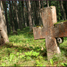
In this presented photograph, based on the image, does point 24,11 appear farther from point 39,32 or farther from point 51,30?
point 51,30

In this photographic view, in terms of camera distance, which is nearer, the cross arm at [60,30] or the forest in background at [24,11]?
the cross arm at [60,30]

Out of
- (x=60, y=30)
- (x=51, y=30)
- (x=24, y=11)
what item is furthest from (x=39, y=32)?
(x=24, y=11)

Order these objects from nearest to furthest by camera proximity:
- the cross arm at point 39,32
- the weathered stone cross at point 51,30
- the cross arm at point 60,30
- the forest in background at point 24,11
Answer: the cross arm at point 60,30
the weathered stone cross at point 51,30
the cross arm at point 39,32
the forest in background at point 24,11

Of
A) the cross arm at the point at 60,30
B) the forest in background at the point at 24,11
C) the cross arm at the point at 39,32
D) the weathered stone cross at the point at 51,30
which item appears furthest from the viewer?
the forest in background at the point at 24,11

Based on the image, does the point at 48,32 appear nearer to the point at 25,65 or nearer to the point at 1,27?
the point at 25,65

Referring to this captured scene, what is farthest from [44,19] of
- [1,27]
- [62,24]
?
[1,27]

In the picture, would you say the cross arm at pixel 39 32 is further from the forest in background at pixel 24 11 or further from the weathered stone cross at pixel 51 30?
the forest in background at pixel 24 11

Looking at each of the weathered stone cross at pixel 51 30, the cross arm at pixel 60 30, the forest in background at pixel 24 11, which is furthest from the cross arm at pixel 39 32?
the forest in background at pixel 24 11

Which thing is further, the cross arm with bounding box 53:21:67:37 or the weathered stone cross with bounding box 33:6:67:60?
the weathered stone cross with bounding box 33:6:67:60

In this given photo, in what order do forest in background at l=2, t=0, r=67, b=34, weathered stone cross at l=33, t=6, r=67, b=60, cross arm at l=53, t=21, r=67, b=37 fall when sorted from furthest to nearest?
forest in background at l=2, t=0, r=67, b=34 → weathered stone cross at l=33, t=6, r=67, b=60 → cross arm at l=53, t=21, r=67, b=37

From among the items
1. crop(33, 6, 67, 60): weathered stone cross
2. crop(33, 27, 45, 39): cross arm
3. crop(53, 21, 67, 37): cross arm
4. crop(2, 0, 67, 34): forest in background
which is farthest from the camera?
crop(2, 0, 67, 34): forest in background

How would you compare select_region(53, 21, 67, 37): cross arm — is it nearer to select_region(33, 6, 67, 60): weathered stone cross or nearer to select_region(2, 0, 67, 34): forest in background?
select_region(33, 6, 67, 60): weathered stone cross

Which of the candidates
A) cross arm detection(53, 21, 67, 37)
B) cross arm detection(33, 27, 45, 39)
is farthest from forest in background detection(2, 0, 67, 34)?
cross arm detection(53, 21, 67, 37)

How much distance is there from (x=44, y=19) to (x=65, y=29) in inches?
40.0
